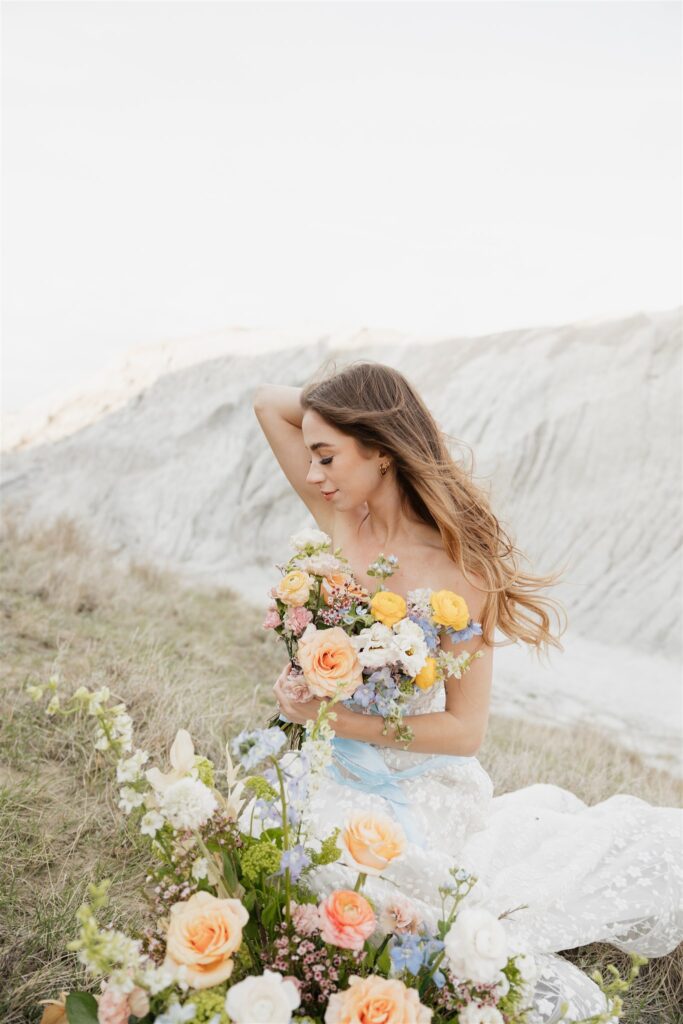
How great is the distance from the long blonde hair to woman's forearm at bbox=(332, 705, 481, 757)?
1.02ft

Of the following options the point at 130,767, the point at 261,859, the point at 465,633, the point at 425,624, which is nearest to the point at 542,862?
Result: the point at 465,633

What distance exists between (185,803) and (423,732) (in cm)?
121

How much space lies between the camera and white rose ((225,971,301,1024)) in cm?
126

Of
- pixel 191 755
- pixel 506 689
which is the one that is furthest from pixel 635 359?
pixel 191 755

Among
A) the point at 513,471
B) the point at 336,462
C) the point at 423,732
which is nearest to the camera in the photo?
the point at 423,732

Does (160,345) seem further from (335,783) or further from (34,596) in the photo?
(335,783)

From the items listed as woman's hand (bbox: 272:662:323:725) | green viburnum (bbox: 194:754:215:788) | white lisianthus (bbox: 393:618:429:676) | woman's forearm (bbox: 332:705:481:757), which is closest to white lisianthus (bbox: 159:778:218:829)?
green viburnum (bbox: 194:754:215:788)

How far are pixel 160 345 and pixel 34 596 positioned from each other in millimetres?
19104

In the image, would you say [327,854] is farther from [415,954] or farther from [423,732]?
[423,732]

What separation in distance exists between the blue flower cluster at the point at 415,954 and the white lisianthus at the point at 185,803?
1.47 feet

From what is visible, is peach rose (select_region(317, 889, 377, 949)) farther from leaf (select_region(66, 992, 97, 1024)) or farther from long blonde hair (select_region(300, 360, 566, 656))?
long blonde hair (select_region(300, 360, 566, 656))

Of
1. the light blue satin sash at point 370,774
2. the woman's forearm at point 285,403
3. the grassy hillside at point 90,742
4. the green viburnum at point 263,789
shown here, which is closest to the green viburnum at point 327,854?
the green viburnum at point 263,789

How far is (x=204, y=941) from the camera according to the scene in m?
1.28

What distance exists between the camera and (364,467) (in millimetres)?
2691
